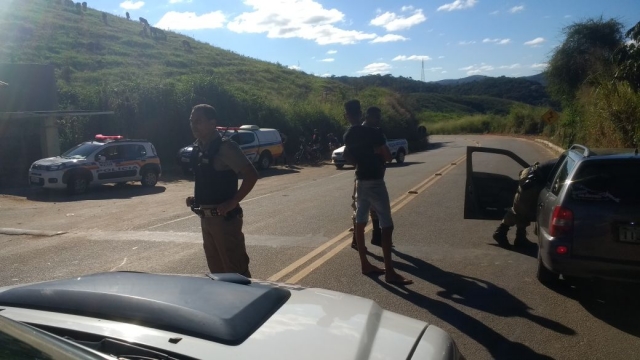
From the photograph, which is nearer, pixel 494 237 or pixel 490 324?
pixel 490 324

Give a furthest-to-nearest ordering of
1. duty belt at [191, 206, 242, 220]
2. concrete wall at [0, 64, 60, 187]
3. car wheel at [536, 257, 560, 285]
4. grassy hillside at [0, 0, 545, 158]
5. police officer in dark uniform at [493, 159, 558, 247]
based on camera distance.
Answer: grassy hillside at [0, 0, 545, 158], concrete wall at [0, 64, 60, 187], police officer in dark uniform at [493, 159, 558, 247], car wheel at [536, 257, 560, 285], duty belt at [191, 206, 242, 220]

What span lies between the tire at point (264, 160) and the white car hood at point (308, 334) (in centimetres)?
2636

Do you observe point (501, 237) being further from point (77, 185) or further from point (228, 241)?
point (77, 185)

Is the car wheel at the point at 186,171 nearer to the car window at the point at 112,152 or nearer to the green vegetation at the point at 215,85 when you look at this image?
the green vegetation at the point at 215,85

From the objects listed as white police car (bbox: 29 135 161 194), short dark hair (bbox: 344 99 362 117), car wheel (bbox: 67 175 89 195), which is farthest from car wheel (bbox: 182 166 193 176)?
short dark hair (bbox: 344 99 362 117)

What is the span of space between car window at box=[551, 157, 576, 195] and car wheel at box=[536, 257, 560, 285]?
820 mm

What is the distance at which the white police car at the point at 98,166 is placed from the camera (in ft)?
65.2

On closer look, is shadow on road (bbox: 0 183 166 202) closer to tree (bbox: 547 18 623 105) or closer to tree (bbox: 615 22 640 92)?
tree (bbox: 615 22 640 92)

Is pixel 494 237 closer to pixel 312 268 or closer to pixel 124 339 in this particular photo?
pixel 312 268

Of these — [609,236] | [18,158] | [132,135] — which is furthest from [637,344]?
[132,135]

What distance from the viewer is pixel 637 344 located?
5.64 m

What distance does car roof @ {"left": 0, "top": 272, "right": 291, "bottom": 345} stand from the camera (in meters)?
2.40

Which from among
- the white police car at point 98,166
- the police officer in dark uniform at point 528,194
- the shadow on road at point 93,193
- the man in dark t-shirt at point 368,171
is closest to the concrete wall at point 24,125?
the shadow on road at point 93,193

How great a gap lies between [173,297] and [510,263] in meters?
6.90
